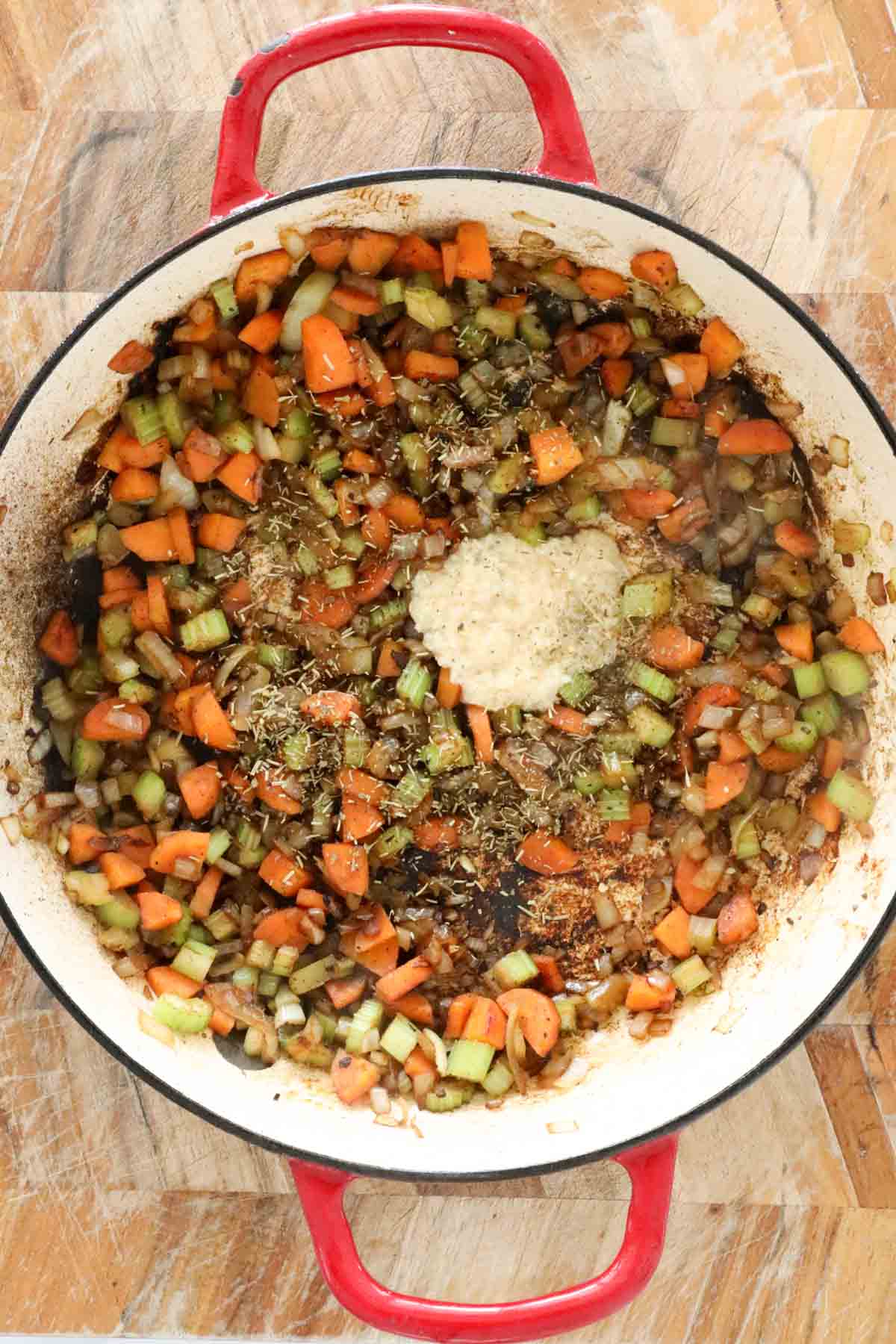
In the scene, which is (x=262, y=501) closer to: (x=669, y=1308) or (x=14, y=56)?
(x=14, y=56)

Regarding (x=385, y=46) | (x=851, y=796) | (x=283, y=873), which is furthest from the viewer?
(x=283, y=873)

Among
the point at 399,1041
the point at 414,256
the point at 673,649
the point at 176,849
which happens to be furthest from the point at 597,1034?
the point at 414,256

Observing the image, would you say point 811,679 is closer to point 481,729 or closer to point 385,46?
point 481,729

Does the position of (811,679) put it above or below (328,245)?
below

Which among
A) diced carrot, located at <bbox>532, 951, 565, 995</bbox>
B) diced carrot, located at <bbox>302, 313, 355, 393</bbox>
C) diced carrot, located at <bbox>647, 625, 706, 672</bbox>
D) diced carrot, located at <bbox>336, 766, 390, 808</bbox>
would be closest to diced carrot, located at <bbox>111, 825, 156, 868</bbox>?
diced carrot, located at <bbox>336, 766, 390, 808</bbox>

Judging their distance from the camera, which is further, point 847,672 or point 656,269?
point 847,672

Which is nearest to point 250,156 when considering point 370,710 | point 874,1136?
point 370,710
